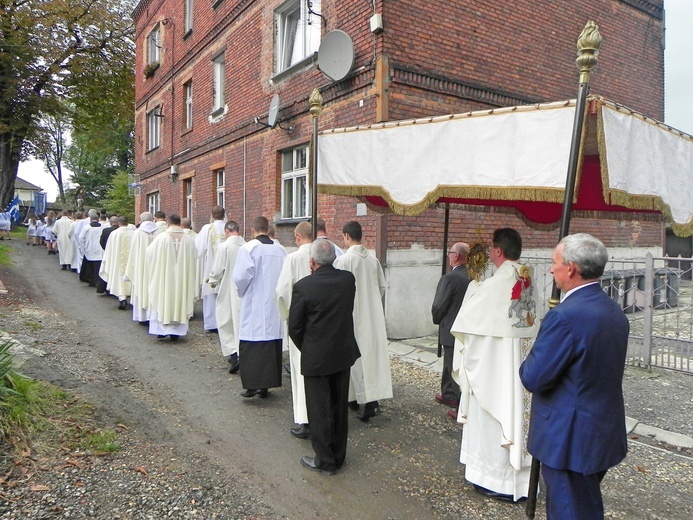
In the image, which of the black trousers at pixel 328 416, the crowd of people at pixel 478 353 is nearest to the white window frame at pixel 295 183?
the crowd of people at pixel 478 353

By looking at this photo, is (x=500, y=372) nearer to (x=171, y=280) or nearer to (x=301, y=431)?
(x=301, y=431)

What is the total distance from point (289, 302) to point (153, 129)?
19.5 m

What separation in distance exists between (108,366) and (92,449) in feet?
8.93

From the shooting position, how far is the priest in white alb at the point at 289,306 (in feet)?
15.6

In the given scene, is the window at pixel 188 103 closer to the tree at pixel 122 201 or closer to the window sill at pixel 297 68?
the window sill at pixel 297 68

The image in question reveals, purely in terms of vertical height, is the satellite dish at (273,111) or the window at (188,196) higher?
the satellite dish at (273,111)

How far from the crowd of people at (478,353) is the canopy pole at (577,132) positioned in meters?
0.37

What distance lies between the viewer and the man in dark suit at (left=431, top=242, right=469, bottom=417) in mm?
5324

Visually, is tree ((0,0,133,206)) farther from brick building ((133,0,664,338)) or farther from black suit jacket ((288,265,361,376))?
black suit jacket ((288,265,361,376))

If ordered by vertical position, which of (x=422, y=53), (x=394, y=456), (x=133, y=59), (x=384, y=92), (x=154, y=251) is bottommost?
(x=394, y=456)

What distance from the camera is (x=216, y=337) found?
346 inches

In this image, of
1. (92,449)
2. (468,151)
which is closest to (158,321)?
(92,449)

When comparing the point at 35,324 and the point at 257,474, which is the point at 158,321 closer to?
the point at 35,324

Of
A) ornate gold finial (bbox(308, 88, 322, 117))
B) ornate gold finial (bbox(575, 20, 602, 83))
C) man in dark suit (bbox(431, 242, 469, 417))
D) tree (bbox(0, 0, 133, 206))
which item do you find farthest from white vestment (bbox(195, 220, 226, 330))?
tree (bbox(0, 0, 133, 206))
